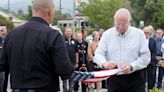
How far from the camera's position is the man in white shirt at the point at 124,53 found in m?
6.93

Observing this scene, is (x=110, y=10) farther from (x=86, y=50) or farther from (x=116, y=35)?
(x=116, y=35)

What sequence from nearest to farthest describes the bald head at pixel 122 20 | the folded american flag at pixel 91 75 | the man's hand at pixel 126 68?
the folded american flag at pixel 91 75
the man's hand at pixel 126 68
the bald head at pixel 122 20

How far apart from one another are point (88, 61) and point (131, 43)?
716 centimetres

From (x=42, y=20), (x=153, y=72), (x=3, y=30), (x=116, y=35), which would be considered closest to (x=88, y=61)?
(x=153, y=72)

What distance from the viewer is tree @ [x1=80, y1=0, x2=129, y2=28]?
5894 centimetres

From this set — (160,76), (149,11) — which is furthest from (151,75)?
(149,11)

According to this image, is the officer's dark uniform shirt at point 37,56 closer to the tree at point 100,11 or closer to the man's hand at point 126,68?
the man's hand at point 126,68

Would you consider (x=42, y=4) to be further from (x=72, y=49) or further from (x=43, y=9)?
(x=72, y=49)

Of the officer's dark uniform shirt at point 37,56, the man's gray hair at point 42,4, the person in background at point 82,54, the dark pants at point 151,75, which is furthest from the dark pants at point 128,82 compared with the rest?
the dark pants at point 151,75

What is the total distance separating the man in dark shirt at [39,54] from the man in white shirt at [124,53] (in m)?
1.82

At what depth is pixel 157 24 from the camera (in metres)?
48.3

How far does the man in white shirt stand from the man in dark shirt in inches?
71.5

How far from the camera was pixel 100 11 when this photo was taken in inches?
2399

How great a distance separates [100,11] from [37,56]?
184 feet
